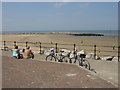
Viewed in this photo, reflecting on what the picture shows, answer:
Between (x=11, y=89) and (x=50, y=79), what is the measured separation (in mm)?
1734

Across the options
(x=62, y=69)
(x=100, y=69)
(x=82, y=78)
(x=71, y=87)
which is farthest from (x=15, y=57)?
(x=71, y=87)

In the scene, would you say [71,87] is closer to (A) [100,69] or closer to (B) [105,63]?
(A) [100,69]

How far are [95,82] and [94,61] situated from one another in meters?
6.24

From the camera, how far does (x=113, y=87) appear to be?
7043 millimetres

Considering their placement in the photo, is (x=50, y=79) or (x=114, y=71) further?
(x=114, y=71)

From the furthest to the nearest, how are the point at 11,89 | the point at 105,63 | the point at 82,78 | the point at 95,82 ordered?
1. the point at 105,63
2. the point at 82,78
3. the point at 95,82
4. the point at 11,89

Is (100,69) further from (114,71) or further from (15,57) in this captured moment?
(15,57)

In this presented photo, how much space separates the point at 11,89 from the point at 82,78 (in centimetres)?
281

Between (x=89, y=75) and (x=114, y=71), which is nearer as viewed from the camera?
(x=89, y=75)

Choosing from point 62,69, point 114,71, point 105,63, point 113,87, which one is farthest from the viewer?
point 105,63

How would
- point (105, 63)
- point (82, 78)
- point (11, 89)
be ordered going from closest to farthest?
point (11, 89), point (82, 78), point (105, 63)

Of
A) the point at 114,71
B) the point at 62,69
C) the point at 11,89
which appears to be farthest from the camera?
the point at 114,71

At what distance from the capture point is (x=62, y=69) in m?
9.82

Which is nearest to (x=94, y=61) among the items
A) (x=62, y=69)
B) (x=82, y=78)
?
(x=62, y=69)
